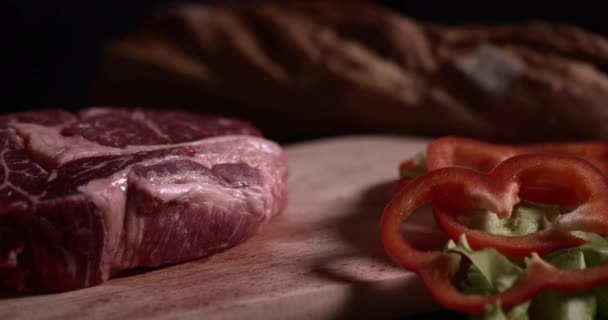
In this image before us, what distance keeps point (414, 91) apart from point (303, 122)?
28.5 inches

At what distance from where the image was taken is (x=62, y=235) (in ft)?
7.76

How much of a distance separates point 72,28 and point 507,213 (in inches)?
156

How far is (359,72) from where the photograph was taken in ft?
14.6

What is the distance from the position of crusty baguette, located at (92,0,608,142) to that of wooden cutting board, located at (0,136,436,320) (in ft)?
4.62

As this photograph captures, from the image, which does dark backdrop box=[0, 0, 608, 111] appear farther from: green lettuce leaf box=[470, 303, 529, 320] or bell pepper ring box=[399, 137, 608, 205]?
green lettuce leaf box=[470, 303, 529, 320]

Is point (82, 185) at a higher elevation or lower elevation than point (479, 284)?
higher

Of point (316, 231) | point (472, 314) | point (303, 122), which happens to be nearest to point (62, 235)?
point (316, 231)

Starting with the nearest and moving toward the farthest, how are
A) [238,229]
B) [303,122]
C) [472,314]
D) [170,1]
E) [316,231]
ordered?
1. [472,314]
2. [238,229]
3. [316,231]
4. [303,122]
5. [170,1]

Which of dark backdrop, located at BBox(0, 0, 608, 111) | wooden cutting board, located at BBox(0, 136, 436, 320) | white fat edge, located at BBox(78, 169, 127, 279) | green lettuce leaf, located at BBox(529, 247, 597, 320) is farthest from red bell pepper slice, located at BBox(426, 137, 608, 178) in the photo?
dark backdrop, located at BBox(0, 0, 608, 111)

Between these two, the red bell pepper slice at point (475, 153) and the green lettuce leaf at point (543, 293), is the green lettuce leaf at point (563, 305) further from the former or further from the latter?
the red bell pepper slice at point (475, 153)

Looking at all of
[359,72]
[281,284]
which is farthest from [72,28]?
[281,284]

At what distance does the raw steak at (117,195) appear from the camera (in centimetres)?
237

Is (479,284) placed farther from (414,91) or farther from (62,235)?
(414,91)

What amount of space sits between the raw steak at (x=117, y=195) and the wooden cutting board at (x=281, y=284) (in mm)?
75
